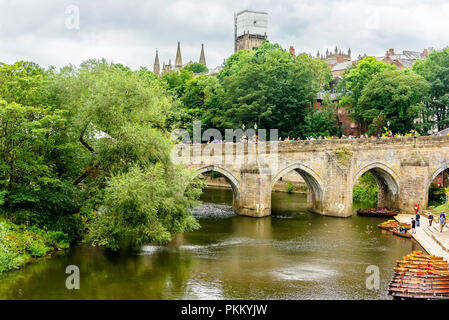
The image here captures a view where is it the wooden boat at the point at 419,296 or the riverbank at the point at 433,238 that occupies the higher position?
the riverbank at the point at 433,238

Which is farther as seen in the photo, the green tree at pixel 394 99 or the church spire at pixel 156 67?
the church spire at pixel 156 67

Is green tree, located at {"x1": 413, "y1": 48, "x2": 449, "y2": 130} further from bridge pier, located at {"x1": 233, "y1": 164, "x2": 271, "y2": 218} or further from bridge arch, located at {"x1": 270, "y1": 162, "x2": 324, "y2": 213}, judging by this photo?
bridge pier, located at {"x1": 233, "y1": 164, "x2": 271, "y2": 218}

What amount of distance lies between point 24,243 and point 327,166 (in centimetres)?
2341

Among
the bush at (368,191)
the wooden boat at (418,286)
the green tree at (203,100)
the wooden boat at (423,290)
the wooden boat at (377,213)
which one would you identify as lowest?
the wooden boat at (423,290)

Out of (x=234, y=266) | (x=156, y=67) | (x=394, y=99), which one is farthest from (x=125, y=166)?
(x=156, y=67)

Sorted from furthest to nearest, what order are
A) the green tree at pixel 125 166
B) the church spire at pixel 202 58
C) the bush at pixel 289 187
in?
the church spire at pixel 202 58 → the bush at pixel 289 187 → the green tree at pixel 125 166

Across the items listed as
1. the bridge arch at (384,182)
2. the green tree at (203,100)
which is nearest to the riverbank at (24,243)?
the bridge arch at (384,182)

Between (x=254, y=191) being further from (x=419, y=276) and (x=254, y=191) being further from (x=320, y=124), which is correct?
(x=320, y=124)

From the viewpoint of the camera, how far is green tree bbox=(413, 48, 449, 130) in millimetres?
52031

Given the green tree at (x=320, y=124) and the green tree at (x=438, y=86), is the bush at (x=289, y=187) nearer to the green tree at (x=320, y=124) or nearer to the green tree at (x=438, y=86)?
the green tree at (x=320, y=124)

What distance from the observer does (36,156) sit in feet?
79.9

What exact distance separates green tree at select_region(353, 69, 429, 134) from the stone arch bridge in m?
8.39

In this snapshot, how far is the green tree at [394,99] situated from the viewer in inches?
1925

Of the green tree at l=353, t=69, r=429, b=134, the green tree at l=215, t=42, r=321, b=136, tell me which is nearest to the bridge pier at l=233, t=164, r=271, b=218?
the green tree at l=215, t=42, r=321, b=136
